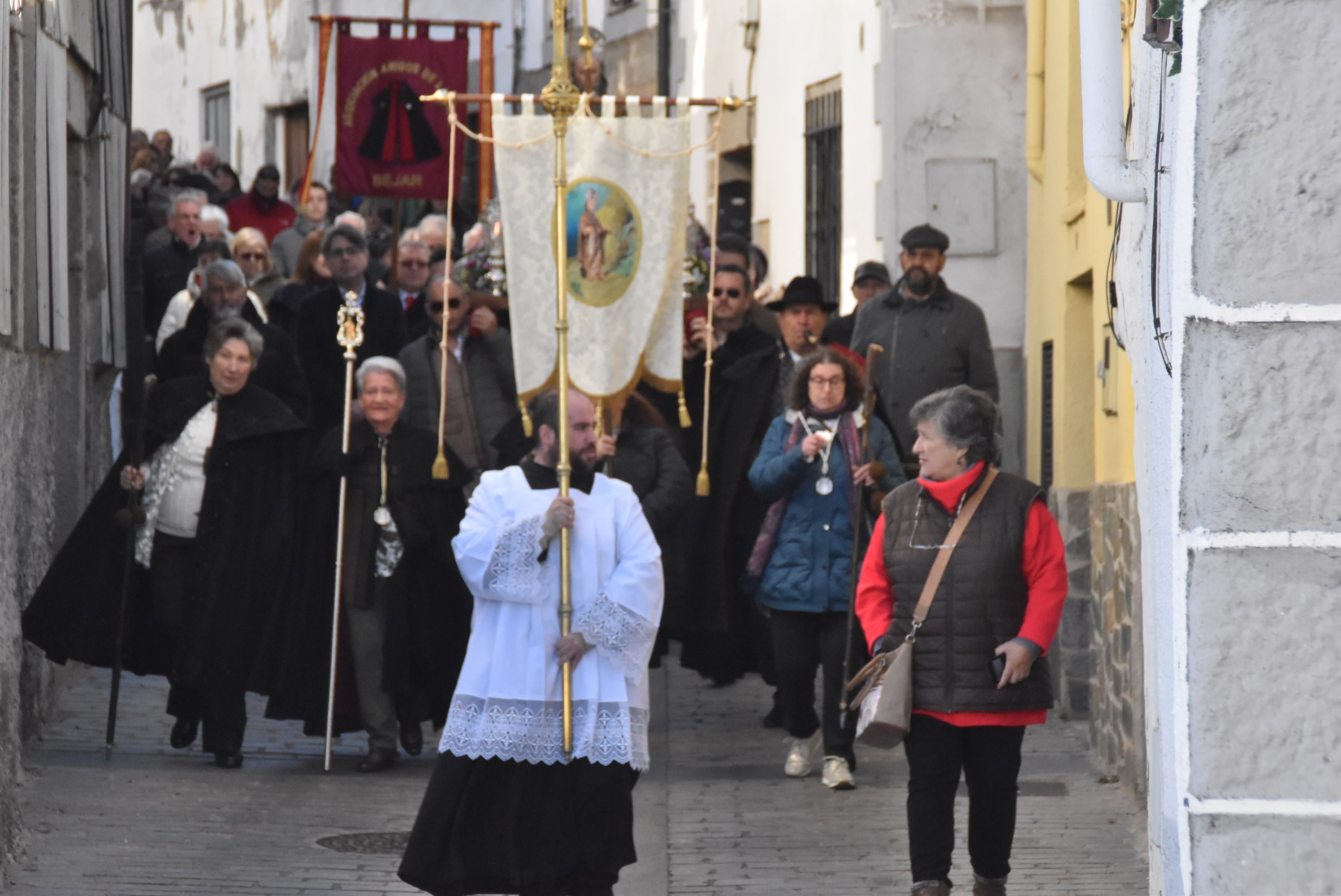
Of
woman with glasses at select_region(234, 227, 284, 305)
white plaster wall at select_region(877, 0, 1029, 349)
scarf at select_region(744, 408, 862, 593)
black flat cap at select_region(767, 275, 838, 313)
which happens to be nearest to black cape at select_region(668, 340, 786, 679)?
black flat cap at select_region(767, 275, 838, 313)

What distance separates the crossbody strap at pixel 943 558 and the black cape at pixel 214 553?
4149 mm

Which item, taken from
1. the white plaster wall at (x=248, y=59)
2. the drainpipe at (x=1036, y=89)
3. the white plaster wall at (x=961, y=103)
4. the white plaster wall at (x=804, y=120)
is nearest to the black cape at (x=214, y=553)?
the drainpipe at (x=1036, y=89)

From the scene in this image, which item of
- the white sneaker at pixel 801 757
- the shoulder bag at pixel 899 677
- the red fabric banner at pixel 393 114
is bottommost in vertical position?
the white sneaker at pixel 801 757

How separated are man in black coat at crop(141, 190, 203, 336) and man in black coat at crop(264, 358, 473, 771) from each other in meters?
4.80

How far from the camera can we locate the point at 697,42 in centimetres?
2041

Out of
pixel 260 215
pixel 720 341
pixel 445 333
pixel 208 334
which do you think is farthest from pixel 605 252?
pixel 260 215

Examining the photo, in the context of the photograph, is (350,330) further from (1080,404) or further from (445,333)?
(1080,404)

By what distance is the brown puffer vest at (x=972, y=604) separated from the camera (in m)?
6.52

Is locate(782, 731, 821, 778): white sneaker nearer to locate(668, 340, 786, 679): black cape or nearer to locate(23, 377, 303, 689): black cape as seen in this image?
locate(668, 340, 786, 679): black cape

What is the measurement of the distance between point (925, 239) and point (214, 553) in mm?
3924

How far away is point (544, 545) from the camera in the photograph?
6.80 m

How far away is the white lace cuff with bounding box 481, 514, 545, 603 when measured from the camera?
267 inches

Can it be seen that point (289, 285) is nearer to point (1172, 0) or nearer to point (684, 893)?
point (684, 893)

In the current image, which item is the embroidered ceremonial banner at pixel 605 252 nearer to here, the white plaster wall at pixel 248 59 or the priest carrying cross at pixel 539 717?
the priest carrying cross at pixel 539 717
